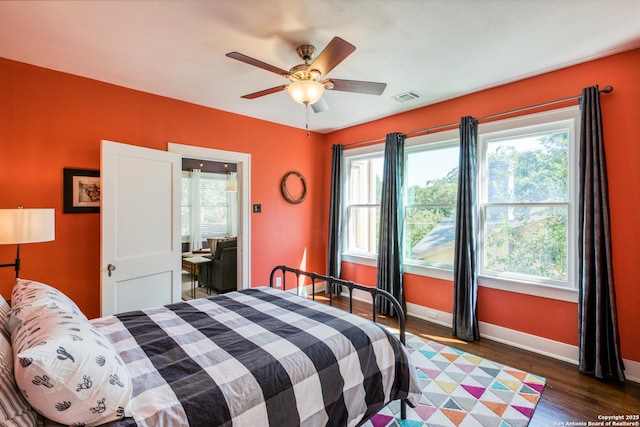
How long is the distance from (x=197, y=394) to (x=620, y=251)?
3303mm

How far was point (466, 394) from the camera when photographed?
88.5 inches

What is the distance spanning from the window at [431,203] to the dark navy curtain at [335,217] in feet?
3.71

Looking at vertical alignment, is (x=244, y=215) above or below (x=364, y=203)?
below

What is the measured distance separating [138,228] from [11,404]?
7.17 ft

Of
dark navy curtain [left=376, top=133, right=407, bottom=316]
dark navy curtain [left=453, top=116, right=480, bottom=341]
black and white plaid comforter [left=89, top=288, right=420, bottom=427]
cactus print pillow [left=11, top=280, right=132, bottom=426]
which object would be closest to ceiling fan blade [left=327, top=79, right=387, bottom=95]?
dark navy curtain [left=453, top=116, right=480, bottom=341]

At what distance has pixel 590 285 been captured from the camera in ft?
8.18

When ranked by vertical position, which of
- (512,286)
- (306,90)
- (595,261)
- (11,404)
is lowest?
(512,286)

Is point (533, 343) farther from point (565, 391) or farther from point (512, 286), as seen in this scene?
point (565, 391)

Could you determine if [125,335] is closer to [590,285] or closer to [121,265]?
[121,265]

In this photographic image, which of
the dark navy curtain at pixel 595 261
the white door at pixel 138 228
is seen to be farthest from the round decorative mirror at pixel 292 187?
the dark navy curtain at pixel 595 261

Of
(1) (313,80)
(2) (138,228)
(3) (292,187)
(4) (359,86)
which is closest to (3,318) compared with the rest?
(2) (138,228)

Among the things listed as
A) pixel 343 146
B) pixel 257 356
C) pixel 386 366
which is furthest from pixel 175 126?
pixel 386 366

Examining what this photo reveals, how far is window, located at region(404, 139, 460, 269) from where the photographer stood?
11.8 ft

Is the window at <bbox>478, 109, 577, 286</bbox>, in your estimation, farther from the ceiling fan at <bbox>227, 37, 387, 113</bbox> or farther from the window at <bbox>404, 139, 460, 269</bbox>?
the ceiling fan at <bbox>227, 37, 387, 113</bbox>
